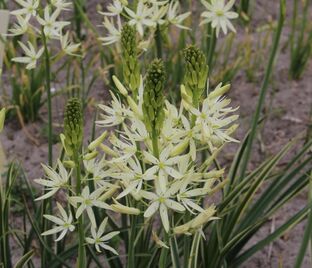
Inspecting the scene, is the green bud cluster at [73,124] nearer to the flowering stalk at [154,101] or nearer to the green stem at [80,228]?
the green stem at [80,228]

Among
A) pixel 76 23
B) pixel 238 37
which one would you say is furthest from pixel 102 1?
pixel 238 37

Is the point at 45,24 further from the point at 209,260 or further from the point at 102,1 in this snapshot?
the point at 102,1

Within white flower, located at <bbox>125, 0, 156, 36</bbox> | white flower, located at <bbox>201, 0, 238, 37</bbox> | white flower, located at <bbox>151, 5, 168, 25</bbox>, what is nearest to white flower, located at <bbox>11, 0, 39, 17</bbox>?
white flower, located at <bbox>125, 0, 156, 36</bbox>

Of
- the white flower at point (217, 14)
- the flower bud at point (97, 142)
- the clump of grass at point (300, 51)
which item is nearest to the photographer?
the flower bud at point (97, 142)

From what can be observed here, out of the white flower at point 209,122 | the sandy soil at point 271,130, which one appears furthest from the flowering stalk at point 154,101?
the sandy soil at point 271,130

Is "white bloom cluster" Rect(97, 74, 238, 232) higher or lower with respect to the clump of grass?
lower

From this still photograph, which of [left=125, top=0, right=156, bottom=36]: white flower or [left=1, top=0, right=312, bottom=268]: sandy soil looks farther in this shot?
[left=1, top=0, right=312, bottom=268]: sandy soil

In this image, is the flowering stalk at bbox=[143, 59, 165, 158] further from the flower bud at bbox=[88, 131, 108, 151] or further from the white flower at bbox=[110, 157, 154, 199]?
the flower bud at bbox=[88, 131, 108, 151]
